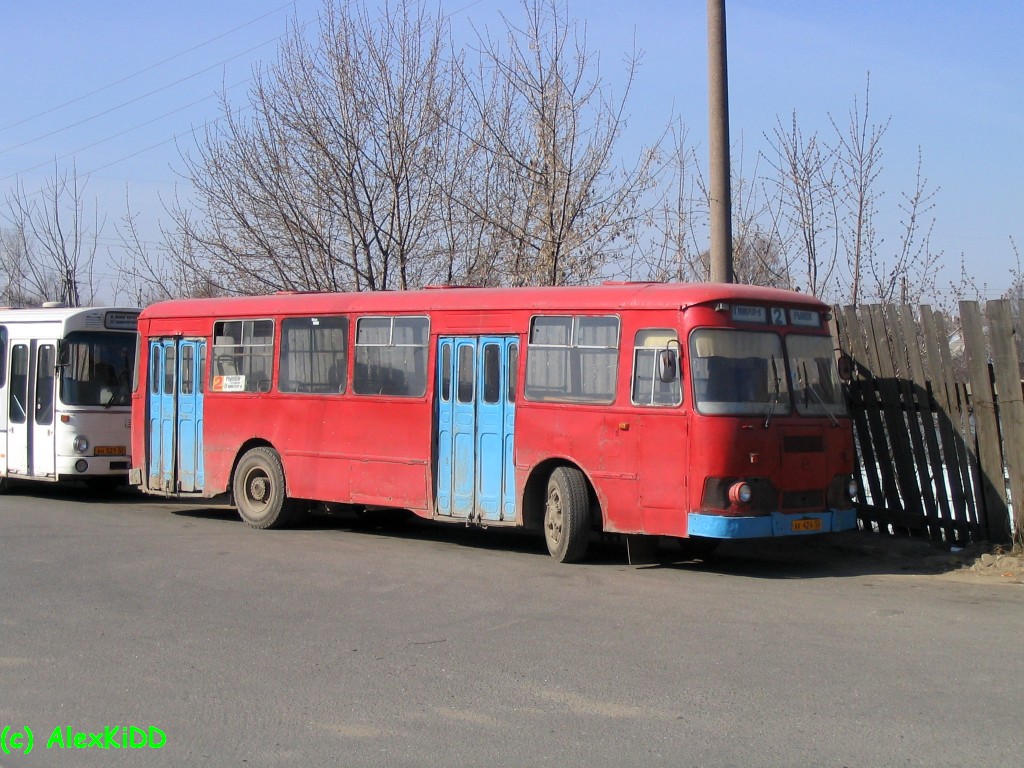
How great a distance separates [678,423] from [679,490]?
627 mm

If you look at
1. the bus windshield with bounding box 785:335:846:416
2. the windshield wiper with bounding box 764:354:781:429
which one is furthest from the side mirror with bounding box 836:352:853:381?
the windshield wiper with bounding box 764:354:781:429

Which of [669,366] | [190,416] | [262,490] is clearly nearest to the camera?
[669,366]

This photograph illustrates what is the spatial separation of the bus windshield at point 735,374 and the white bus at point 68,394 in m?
10.9

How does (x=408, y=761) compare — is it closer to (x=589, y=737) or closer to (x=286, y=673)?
(x=589, y=737)

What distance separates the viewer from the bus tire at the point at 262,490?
48.0 ft

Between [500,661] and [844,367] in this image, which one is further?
[844,367]

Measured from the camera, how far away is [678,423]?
1070 centimetres

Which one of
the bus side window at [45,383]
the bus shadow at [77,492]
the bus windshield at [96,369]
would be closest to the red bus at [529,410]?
the bus windshield at [96,369]

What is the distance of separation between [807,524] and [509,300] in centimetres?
390

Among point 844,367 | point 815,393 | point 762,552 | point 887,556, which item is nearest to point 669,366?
point 815,393

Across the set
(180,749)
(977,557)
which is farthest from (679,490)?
(180,749)

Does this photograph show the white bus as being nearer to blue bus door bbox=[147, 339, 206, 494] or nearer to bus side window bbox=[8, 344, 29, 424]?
bus side window bbox=[8, 344, 29, 424]

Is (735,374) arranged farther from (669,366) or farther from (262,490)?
(262,490)

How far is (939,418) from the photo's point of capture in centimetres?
1177
